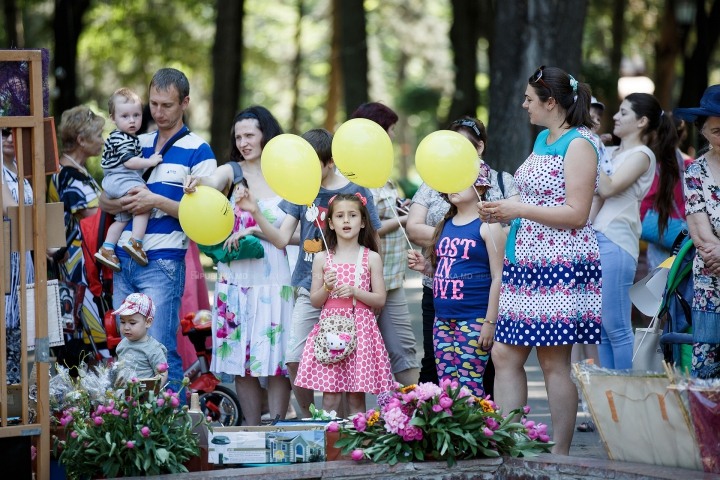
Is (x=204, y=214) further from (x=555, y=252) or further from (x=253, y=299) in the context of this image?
(x=555, y=252)

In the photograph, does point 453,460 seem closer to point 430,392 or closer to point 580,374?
point 430,392

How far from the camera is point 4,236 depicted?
13.7 ft

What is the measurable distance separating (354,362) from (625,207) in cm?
215

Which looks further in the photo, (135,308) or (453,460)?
(135,308)

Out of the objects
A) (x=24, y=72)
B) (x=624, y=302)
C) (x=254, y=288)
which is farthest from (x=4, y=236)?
(x=624, y=302)

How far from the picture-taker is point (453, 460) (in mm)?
4277

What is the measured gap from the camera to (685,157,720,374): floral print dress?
445 cm

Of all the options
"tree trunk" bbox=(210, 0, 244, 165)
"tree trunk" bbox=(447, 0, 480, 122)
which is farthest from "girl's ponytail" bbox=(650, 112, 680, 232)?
"tree trunk" bbox=(447, 0, 480, 122)

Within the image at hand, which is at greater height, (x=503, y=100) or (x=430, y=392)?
(x=503, y=100)

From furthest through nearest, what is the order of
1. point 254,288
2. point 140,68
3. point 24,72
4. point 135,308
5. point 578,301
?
1. point 140,68
2. point 254,288
3. point 135,308
4. point 578,301
5. point 24,72

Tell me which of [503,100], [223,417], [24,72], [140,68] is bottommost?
[223,417]

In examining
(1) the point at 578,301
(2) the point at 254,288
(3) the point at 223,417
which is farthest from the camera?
(3) the point at 223,417

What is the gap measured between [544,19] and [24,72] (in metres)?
7.36

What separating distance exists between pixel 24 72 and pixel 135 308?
1.63 meters
